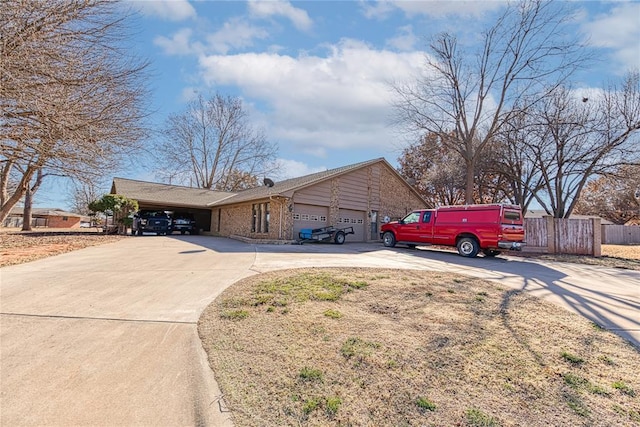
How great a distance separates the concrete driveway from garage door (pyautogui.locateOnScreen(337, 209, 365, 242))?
9.89 m

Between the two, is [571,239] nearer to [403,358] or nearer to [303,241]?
[303,241]

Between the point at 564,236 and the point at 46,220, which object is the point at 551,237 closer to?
the point at 564,236

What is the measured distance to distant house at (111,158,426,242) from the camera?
1647 centimetres

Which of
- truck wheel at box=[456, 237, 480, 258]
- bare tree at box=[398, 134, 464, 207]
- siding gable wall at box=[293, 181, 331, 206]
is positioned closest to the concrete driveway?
truck wheel at box=[456, 237, 480, 258]

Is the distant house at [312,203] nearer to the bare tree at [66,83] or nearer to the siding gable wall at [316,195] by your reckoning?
the siding gable wall at [316,195]

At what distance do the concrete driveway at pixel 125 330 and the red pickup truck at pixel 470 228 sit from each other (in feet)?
8.58

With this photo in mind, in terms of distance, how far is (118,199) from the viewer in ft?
63.0

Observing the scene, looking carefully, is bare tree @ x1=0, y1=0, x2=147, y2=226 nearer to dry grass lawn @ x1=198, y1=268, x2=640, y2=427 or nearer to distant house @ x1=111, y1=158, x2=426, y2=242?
dry grass lawn @ x1=198, y1=268, x2=640, y2=427

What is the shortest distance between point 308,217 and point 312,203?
78 cm

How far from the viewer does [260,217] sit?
18203 mm

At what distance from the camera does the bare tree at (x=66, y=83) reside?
5387mm

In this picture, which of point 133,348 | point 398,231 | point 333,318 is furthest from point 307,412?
point 398,231

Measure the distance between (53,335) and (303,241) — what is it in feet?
40.8

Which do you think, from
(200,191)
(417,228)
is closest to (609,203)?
(417,228)
